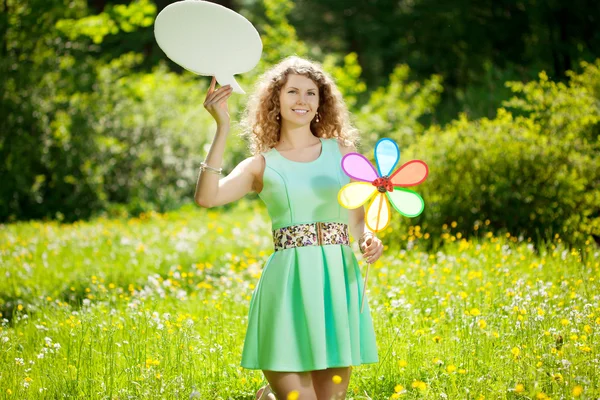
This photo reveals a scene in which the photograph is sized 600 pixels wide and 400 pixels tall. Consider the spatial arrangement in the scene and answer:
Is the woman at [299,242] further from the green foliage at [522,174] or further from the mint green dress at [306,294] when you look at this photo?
the green foliage at [522,174]

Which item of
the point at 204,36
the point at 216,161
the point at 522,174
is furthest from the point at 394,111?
the point at 216,161

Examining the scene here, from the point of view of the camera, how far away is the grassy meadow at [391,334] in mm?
3049

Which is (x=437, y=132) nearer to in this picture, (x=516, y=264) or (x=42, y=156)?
(x=516, y=264)

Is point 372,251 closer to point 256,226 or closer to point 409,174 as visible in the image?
point 409,174

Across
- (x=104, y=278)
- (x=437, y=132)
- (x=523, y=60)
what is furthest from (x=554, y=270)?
(x=523, y=60)

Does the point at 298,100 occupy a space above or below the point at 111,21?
below

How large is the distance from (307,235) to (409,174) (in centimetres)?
49

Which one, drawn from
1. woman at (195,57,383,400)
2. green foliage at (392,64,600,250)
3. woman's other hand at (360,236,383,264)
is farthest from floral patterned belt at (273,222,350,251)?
green foliage at (392,64,600,250)

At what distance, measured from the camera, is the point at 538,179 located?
21.5ft

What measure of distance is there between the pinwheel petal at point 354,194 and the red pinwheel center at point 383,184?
6 cm

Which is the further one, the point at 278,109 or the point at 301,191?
the point at 278,109

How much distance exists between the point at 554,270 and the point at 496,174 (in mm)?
2015

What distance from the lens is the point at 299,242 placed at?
286cm

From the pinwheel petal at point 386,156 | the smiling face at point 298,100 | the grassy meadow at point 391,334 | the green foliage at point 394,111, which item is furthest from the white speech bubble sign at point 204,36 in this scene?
the green foliage at point 394,111
